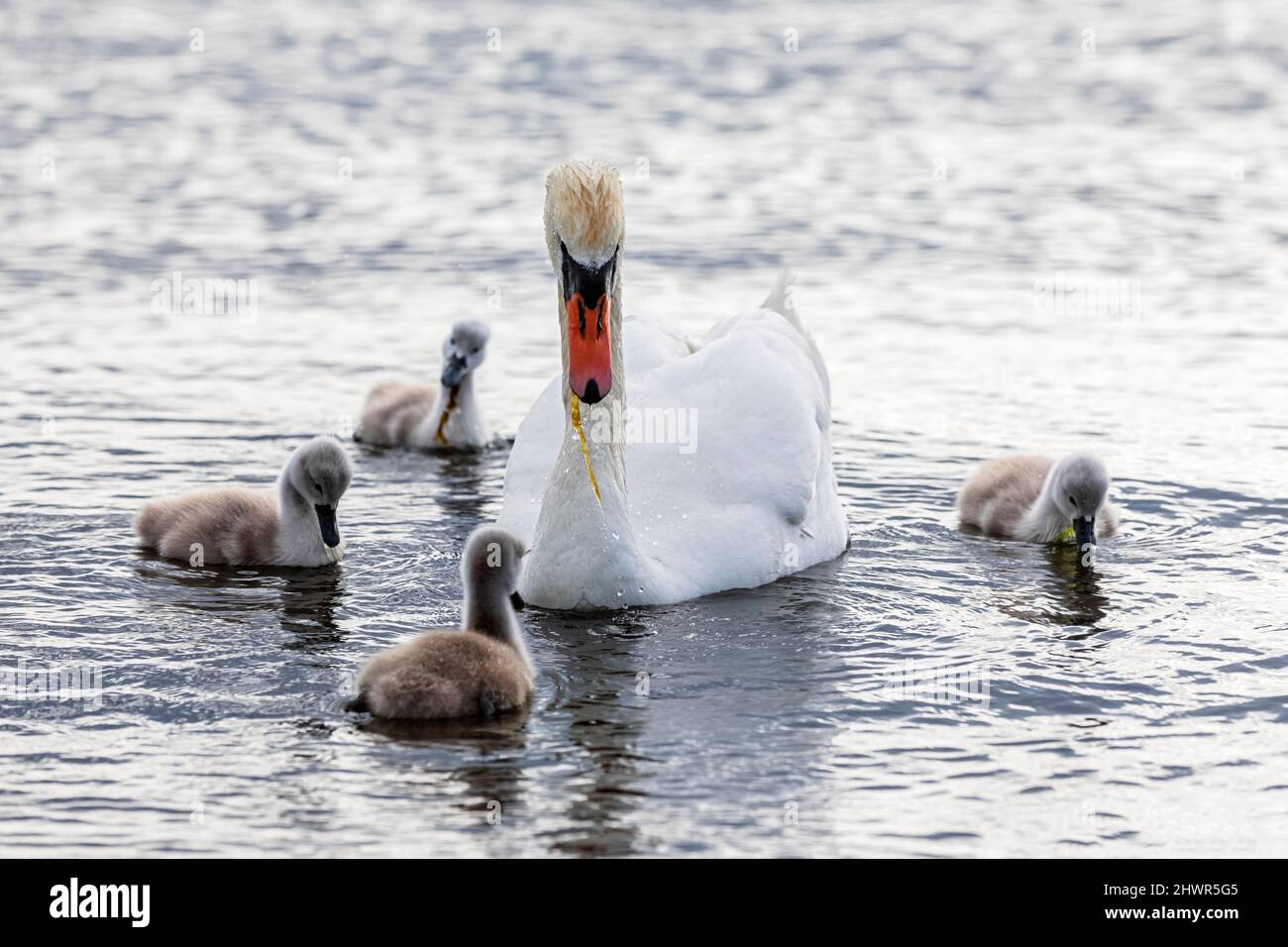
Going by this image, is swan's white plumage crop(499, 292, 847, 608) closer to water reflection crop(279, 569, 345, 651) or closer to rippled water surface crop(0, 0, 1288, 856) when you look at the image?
rippled water surface crop(0, 0, 1288, 856)

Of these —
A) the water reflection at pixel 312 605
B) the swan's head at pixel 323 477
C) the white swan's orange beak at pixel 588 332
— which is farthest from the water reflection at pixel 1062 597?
the swan's head at pixel 323 477

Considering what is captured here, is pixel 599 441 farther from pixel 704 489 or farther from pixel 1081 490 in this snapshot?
pixel 1081 490

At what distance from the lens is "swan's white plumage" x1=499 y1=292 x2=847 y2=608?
9211mm

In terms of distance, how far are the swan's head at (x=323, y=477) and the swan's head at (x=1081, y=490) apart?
360 centimetres

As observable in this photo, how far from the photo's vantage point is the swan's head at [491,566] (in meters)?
8.16

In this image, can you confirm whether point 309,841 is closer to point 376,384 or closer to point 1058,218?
point 376,384

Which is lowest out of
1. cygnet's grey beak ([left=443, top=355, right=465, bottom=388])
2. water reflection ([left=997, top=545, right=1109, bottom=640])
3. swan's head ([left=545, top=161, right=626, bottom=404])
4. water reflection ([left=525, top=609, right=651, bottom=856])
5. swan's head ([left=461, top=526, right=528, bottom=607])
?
water reflection ([left=525, top=609, right=651, bottom=856])

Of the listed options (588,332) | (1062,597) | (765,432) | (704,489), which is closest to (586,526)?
(704,489)

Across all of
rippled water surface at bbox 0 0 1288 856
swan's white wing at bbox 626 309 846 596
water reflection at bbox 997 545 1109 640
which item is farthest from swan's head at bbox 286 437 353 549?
water reflection at bbox 997 545 1109 640

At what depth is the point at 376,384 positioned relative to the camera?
13453mm

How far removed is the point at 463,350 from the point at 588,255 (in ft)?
13.9

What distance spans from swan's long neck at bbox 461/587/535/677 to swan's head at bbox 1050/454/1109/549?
347 cm

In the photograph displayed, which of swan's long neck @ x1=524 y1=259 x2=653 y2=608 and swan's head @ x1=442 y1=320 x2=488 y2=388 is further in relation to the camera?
swan's head @ x1=442 y1=320 x2=488 y2=388
